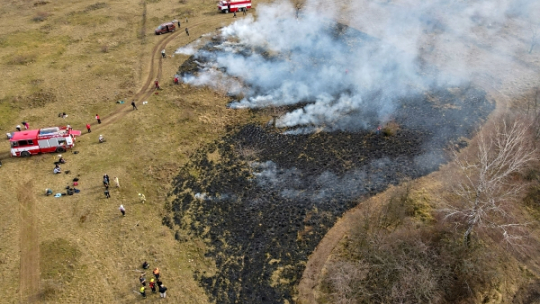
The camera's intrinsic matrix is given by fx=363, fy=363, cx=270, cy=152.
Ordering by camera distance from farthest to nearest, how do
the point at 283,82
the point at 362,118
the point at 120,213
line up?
the point at 283,82
the point at 362,118
the point at 120,213

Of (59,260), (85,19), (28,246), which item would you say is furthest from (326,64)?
(85,19)

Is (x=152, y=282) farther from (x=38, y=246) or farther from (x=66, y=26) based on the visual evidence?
(x=66, y=26)

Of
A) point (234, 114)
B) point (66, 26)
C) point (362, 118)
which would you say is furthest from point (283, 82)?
point (66, 26)

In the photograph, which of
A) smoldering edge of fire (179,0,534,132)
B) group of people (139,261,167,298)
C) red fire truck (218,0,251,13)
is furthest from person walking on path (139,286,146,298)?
red fire truck (218,0,251,13)

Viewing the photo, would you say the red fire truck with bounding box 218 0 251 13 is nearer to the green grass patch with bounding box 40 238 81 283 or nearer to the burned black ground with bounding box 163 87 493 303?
the burned black ground with bounding box 163 87 493 303

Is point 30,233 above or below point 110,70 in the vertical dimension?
below

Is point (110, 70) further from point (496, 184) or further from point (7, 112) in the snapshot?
point (496, 184)

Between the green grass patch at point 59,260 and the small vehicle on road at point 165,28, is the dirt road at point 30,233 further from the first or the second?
the small vehicle on road at point 165,28
